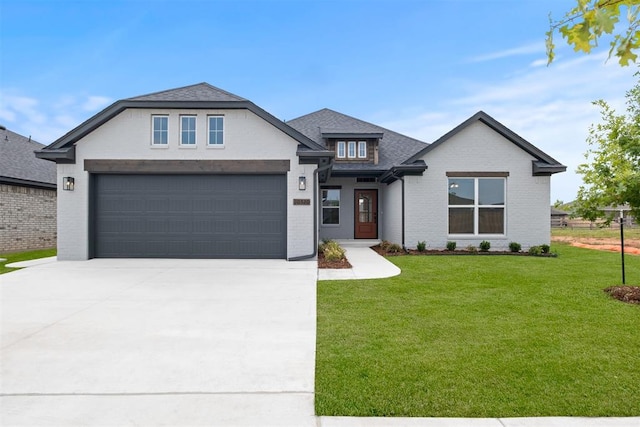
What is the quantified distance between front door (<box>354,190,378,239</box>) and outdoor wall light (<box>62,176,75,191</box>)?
36.7 feet

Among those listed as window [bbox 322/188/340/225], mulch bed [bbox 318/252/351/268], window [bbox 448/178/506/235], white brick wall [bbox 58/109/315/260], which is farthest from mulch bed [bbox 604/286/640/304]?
window [bbox 322/188/340/225]

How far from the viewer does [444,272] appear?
916 centimetres

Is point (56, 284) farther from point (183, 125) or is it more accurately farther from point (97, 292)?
point (183, 125)

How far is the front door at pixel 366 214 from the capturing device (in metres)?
17.5

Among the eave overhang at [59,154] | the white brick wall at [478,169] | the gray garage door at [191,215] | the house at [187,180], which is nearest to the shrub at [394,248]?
the white brick wall at [478,169]

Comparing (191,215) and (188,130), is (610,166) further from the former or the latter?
(188,130)

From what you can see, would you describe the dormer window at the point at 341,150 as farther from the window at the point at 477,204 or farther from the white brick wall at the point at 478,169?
the window at the point at 477,204

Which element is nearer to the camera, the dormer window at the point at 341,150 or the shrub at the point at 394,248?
the shrub at the point at 394,248

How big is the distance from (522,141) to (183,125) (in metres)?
11.6

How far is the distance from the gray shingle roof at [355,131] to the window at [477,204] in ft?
13.5

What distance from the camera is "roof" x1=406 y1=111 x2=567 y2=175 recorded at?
1295cm

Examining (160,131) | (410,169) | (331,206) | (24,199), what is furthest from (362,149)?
(24,199)

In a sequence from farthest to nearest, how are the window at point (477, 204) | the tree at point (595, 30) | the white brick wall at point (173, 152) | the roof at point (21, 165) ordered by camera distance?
the roof at point (21, 165), the window at point (477, 204), the white brick wall at point (173, 152), the tree at point (595, 30)

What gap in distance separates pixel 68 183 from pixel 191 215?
379 cm
